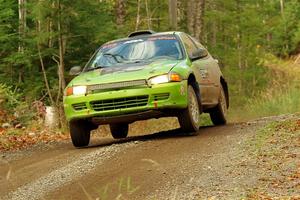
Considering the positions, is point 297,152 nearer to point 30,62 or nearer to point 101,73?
point 101,73

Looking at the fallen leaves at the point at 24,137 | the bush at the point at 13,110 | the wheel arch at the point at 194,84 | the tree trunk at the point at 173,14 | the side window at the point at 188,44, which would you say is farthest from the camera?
the tree trunk at the point at 173,14

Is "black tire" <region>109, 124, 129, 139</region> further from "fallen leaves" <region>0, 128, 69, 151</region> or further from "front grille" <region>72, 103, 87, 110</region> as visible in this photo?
"front grille" <region>72, 103, 87, 110</region>

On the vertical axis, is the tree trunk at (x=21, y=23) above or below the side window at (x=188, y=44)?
below

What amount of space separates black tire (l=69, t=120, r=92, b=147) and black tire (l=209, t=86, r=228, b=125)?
11.1 feet

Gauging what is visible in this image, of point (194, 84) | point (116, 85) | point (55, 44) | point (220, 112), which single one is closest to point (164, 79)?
point (116, 85)

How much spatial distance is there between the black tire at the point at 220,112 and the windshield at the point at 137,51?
2178 millimetres

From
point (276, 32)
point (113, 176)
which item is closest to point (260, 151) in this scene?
point (113, 176)

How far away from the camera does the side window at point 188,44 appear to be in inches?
446

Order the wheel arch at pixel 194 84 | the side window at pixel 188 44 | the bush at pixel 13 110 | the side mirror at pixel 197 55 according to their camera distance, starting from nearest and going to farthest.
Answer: the wheel arch at pixel 194 84, the side mirror at pixel 197 55, the side window at pixel 188 44, the bush at pixel 13 110

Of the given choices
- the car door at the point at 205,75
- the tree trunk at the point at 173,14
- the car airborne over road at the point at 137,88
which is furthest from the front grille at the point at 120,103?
the tree trunk at the point at 173,14

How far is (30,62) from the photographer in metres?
20.1

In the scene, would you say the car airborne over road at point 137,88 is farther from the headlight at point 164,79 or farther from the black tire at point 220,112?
the black tire at point 220,112

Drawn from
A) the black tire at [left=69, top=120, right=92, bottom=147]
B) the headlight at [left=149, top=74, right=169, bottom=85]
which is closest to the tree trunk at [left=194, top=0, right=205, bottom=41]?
the black tire at [left=69, top=120, right=92, bottom=147]

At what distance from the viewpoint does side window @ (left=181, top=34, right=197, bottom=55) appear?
1132 centimetres
